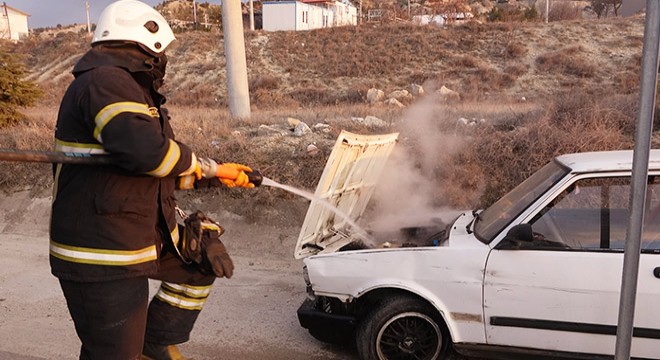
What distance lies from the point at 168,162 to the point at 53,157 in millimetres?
464

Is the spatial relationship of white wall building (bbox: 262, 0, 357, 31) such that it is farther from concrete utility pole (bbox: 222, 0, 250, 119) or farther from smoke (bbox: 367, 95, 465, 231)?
smoke (bbox: 367, 95, 465, 231)

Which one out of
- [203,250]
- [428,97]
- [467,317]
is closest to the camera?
[203,250]

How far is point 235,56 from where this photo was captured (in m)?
11.5

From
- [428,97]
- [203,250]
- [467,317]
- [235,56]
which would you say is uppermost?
[235,56]

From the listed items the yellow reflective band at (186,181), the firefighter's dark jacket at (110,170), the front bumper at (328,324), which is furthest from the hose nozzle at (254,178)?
the front bumper at (328,324)

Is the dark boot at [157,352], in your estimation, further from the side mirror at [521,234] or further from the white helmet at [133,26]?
the side mirror at [521,234]

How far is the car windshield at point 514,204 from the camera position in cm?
347

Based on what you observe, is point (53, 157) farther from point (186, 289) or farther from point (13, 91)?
point (13, 91)

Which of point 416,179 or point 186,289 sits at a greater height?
point 186,289

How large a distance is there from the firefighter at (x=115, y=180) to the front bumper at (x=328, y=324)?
144cm

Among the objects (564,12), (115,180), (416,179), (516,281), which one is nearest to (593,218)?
(516,281)

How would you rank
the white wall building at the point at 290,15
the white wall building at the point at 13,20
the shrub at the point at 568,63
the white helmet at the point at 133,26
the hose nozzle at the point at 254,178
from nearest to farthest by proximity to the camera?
the white helmet at the point at 133,26
the hose nozzle at the point at 254,178
the shrub at the point at 568,63
the white wall building at the point at 290,15
the white wall building at the point at 13,20

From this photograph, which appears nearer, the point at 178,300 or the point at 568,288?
the point at 178,300

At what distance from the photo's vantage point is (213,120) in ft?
37.0
